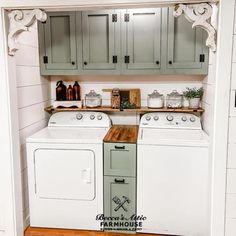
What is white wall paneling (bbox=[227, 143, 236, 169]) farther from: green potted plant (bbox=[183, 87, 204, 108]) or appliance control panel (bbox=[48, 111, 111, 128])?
appliance control panel (bbox=[48, 111, 111, 128])

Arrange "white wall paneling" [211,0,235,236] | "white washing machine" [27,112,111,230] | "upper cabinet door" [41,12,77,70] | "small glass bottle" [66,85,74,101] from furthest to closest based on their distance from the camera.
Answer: "small glass bottle" [66,85,74,101] → "upper cabinet door" [41,12,77,70] → "white washing machine" [27,112,111,230] → "white wall paneling" [211,0,235,236]

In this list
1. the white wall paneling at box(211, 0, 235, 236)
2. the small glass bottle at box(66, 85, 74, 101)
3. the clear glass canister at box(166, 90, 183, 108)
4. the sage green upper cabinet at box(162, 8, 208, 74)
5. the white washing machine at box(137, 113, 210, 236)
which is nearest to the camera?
the white wall paneling at box(211, 0, 235, 236)

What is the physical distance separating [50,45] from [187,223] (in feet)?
7.27

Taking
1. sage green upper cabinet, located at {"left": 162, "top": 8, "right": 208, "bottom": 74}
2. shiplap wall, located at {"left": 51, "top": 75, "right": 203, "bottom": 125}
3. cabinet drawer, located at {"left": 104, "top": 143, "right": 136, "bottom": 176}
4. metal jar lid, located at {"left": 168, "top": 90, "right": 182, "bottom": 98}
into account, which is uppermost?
sage green upper cabinet, located at {"left": 162, "top": 8, "right": 208, "bottom": 74}

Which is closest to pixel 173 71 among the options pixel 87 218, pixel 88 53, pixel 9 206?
pixel 88 53

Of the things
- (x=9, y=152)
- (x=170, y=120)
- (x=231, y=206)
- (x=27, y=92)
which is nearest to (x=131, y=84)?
(x=170, y=120)

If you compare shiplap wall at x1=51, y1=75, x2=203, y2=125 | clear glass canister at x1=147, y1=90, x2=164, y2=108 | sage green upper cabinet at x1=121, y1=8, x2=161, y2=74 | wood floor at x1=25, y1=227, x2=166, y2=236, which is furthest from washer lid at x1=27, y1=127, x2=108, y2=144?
wood floor at x1=25, y1=227, x2=166, y2=236

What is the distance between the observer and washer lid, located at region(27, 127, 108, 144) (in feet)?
8.45

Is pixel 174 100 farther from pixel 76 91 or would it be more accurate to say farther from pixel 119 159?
pixel 76 91

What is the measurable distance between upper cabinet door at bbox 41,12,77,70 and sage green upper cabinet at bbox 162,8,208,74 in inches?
36.7

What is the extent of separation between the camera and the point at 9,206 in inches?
89.6

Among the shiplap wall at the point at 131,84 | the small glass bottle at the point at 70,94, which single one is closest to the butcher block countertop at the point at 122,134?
the shiplap wall at the point at 131,84

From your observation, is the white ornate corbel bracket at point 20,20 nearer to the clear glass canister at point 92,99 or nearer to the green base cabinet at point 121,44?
the green base cabinet at point 121,44

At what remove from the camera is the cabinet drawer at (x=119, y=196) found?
257cm
